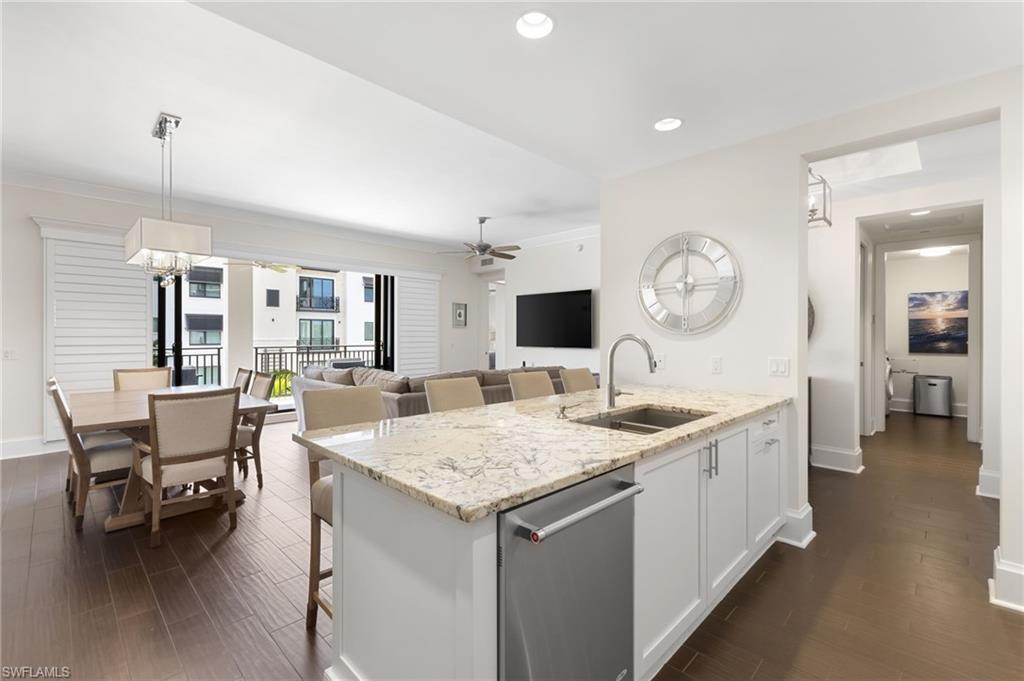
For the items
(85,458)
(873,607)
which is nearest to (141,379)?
(85,458)

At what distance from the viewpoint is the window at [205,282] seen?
9067 millimetres

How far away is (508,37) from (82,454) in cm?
345

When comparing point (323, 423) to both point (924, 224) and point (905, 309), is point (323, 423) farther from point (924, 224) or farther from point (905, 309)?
point (905, 309)

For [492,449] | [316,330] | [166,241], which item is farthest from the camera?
[316,330]

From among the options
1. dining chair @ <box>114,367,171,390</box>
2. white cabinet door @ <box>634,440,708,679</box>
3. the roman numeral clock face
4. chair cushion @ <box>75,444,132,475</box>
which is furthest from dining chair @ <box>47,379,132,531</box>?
the roman numeral clock face

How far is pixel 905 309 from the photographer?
283 inches

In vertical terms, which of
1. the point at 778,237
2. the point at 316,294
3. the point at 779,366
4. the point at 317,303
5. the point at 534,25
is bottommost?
the point at 779,366

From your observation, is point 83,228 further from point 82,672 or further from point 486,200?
point 82,672

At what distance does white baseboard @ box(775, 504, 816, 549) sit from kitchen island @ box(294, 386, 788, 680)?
21.0 inches

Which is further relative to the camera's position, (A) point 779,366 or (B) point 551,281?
(B) point 551,281

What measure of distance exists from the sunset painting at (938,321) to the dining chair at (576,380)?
681cm

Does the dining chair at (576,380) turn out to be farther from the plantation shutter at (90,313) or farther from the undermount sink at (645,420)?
the plantation shutter at (90,313)

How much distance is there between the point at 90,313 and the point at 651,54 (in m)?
5.85

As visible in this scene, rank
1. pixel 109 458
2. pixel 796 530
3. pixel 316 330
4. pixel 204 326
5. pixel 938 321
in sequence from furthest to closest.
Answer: pixel 316 330, pixel 204 326, pixel 938 321, pixel 109 458, pixel 796 530
